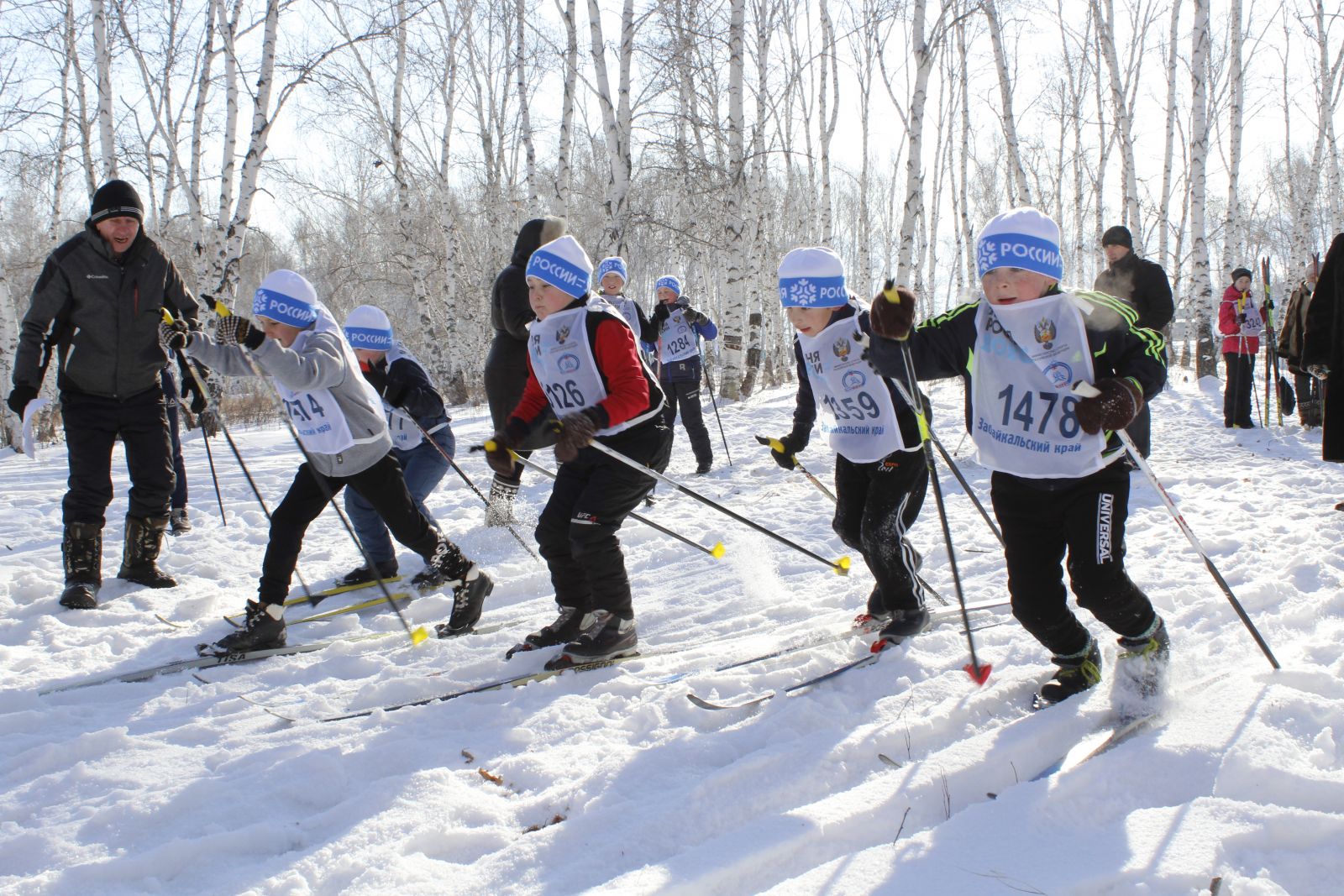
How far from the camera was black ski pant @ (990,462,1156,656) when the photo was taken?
2748 millimetres

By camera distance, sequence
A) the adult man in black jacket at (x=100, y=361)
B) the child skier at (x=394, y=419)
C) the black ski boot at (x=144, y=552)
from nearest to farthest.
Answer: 1. the adult man in black jacket at (x=100, y=361)
2. the black ski boot at (x=144, y=552)
3. the child skier at (x=394, y=419)

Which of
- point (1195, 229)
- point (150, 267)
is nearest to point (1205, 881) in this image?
point (150, 267)

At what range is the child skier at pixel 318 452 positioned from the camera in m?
3.82

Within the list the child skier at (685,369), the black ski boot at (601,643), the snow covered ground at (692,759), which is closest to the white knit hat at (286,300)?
the snow covered ground at (692,759)

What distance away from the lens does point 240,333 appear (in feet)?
11.4

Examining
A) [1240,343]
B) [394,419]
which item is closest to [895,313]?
[394,419]

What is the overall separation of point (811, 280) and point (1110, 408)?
145 centimetres

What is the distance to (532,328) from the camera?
149 inches

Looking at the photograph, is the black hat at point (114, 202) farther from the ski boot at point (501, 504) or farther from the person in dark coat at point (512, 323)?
the ski boot at point (501, 504)

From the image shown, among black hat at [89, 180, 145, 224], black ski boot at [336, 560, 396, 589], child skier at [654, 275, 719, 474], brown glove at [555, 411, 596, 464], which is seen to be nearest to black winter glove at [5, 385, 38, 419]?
black hat at [89, 180, 145, 224]

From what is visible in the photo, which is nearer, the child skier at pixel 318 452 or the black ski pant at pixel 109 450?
the child skier at pixel 318 452

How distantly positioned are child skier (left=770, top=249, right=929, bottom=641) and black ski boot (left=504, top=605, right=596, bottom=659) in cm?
130

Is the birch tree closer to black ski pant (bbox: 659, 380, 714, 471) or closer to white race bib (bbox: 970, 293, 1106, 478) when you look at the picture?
black ski pant (bbox: 659, 380, 714, 471)

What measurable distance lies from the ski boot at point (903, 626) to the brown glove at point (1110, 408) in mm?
1327
